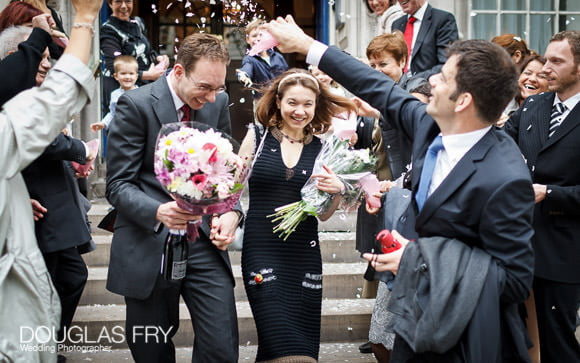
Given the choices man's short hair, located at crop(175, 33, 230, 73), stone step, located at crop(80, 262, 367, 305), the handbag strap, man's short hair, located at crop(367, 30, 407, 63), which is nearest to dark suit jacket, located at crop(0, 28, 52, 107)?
man's short hair, located at crop(175, 33, 230, 73)

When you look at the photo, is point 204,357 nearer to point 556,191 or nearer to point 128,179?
point 128,179

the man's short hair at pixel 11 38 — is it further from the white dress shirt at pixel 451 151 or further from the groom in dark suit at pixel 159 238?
the white dress shirt at pixel 451 151

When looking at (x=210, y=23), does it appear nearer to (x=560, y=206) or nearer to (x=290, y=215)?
(x=290, y=215)

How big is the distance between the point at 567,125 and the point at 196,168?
2.35m

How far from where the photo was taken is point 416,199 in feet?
8.98

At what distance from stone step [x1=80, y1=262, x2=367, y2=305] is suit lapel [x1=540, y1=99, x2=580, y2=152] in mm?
2442

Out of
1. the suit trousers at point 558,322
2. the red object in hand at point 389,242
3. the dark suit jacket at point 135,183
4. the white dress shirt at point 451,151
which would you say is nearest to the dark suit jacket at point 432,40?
the suit trousers at point 558,322

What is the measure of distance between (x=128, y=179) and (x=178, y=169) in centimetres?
66

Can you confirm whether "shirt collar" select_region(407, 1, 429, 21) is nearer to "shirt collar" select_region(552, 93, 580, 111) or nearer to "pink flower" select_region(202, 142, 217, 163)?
"shirt collar" select_region(552, 93, 580, 111)

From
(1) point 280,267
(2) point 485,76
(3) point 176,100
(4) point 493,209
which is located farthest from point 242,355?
(2) point 485,76

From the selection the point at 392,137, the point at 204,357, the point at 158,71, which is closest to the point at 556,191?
the point at 392,137

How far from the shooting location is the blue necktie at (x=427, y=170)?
2680 millimetres

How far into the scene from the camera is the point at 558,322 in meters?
3.77

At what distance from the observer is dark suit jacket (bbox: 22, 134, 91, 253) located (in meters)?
3.99
